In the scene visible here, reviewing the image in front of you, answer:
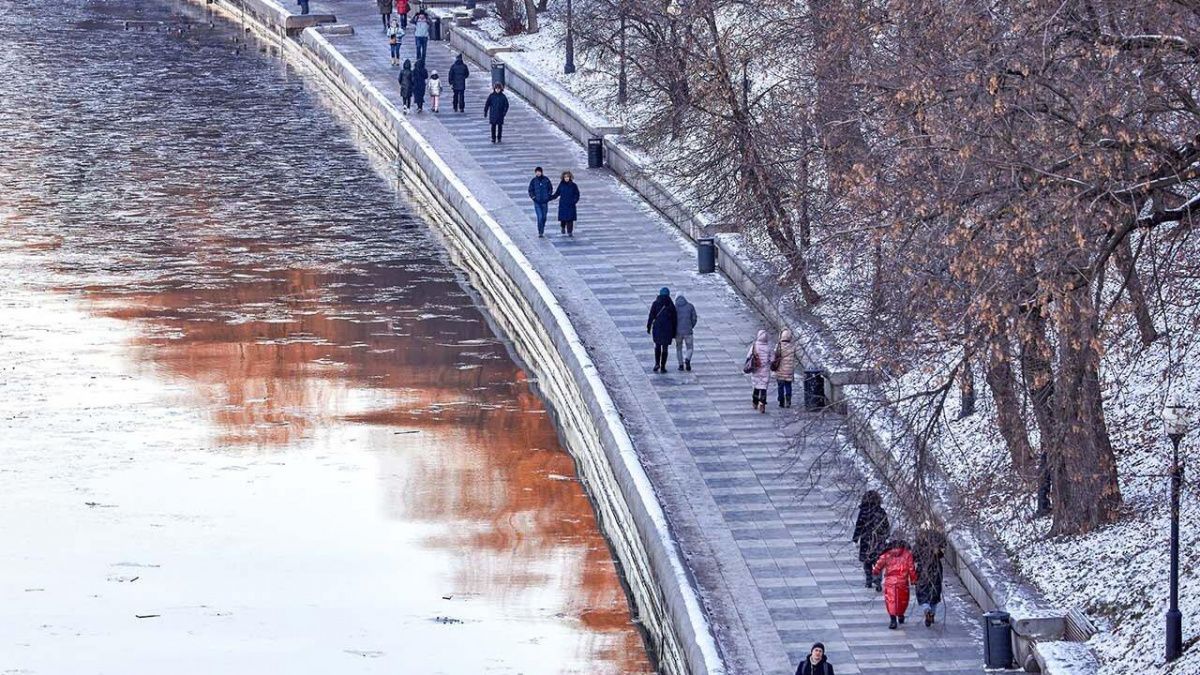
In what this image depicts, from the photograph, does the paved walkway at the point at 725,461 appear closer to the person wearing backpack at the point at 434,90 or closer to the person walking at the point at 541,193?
the person walking at the point at 541,193

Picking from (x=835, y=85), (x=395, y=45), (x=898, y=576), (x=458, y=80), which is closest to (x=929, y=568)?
(x=898, y=576)

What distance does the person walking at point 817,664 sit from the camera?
18.1 meters

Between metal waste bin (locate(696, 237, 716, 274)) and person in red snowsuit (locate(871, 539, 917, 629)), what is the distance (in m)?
14.1

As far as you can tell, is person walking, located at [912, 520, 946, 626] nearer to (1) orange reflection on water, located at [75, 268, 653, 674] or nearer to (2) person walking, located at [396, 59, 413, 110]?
(1) orange reflection on water, located at [75, 268, 653, 674]

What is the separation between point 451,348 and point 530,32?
72.9ft

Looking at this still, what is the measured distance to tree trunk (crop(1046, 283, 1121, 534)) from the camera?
17297mm

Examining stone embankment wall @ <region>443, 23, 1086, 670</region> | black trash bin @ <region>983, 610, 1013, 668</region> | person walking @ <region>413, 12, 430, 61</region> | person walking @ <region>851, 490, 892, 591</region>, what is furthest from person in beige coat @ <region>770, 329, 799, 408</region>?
person walking @ <region>413, 12, 430, 61</region>

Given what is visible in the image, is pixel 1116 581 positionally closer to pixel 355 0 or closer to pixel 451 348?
pixel 451 348

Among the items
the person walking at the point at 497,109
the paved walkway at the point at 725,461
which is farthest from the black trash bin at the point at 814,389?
the person walking at the point at 497,109

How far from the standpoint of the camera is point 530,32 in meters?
55.9

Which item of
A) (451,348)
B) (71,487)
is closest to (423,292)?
(451,348)

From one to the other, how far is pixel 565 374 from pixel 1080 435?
12295 mm

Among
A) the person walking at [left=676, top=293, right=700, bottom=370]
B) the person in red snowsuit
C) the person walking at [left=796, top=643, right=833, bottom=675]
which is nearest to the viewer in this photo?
the person walking at [left=796, top=643, right=833, bottom=675]

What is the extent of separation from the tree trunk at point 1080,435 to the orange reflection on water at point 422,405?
4.29 metres
